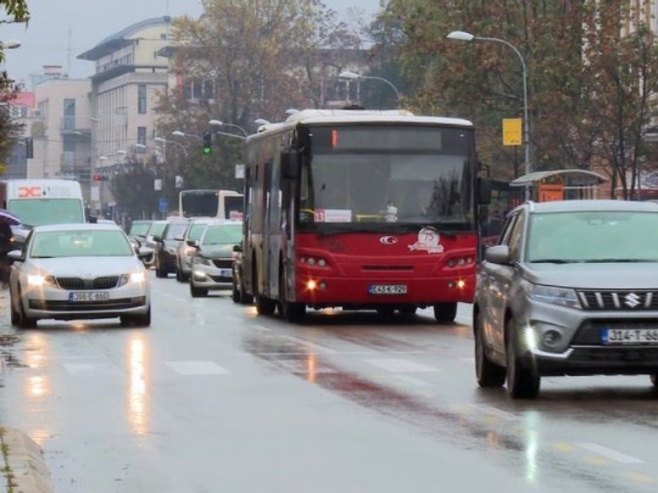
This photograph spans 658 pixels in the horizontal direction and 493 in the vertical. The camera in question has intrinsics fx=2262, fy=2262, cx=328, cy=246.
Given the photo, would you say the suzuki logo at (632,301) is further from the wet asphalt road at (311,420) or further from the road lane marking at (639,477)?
the road lane marking at (639,477)

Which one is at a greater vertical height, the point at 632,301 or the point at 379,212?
the point at 379,212

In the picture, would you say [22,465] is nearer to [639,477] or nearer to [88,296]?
[639,477]

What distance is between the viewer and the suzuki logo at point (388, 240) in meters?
32.2

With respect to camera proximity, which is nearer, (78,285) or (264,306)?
(78,285)

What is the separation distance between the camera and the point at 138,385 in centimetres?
2023

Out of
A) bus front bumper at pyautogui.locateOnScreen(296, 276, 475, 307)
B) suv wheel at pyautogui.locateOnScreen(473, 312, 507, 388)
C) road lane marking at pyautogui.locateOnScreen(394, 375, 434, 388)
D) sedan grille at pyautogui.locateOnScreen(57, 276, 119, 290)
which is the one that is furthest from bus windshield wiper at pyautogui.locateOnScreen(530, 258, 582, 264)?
sedan grille at pyautogui.locateOnScreen(57, 276, 119, 290)

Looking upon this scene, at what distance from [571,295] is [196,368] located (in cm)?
600

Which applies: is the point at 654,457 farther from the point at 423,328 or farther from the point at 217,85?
the point at 217,85

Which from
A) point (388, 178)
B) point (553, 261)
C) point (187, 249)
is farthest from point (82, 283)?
point (187, 249)

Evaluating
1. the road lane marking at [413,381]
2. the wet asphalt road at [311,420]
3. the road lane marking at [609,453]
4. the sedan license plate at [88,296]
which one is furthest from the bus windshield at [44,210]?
the road lane marking at [609,453]

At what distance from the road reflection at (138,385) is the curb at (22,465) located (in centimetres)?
139

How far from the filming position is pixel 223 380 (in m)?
20.9

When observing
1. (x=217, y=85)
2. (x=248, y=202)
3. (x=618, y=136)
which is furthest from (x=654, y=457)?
(x=217, y=85)

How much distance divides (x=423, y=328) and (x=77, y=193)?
30.1m
